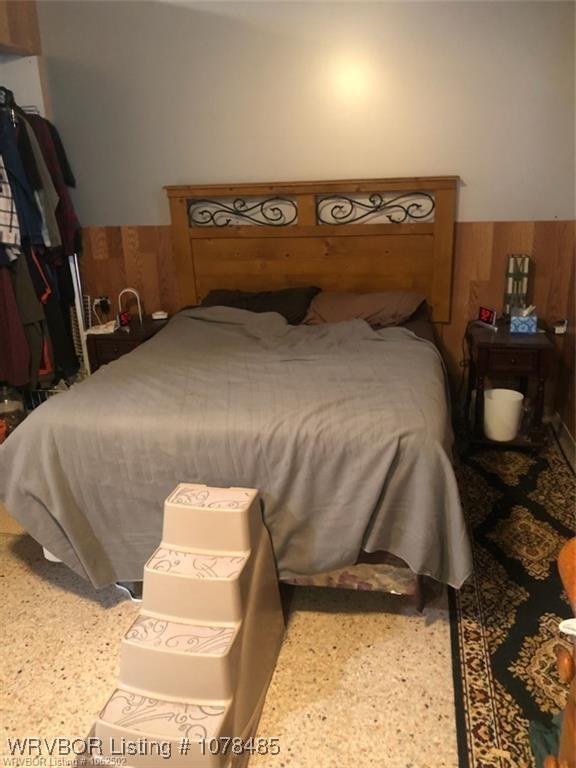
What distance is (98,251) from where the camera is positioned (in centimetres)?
354

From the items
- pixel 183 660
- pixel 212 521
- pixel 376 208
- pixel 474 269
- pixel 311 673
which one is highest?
pixel 376 208

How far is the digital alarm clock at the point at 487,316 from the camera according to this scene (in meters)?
3.06

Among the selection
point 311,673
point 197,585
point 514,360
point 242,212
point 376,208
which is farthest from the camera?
point 242,212

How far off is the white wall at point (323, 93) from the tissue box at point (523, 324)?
0.55 meters

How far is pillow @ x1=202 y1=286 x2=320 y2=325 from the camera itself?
3008 mm

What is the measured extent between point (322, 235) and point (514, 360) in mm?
1193

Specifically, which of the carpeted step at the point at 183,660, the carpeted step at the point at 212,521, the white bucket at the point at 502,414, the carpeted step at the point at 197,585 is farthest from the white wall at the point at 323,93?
the carpeted step at the point at 183,660

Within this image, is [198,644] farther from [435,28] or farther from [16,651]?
[435,28]

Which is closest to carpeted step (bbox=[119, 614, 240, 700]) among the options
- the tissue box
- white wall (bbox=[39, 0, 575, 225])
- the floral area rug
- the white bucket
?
the floral area rug

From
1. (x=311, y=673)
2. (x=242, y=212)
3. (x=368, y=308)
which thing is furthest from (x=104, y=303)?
(x=311, y=673)

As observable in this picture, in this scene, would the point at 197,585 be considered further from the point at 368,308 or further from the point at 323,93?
the point at 323,93

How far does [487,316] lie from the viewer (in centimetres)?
309

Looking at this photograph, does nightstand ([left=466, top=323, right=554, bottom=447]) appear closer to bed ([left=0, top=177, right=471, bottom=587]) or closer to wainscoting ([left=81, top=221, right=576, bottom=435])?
wainscoting ([left=81, top=221, right=576, bottom=435])

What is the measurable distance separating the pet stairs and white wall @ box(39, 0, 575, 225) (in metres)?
2.15
